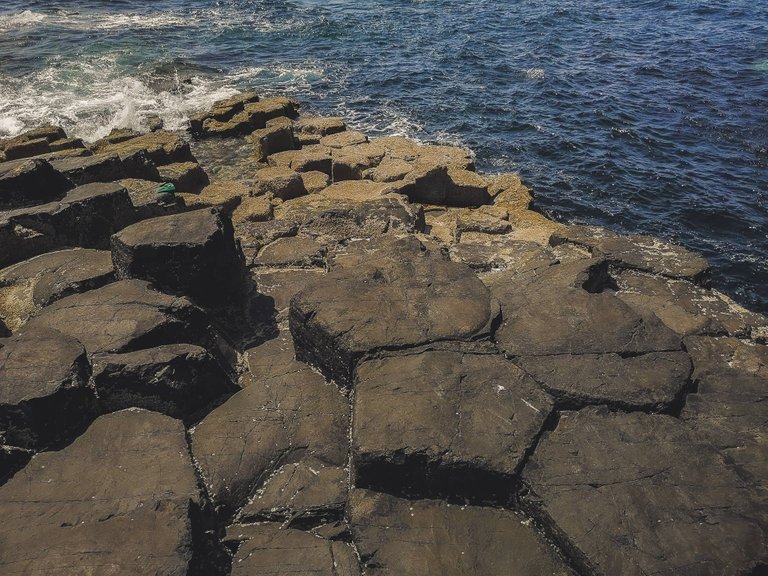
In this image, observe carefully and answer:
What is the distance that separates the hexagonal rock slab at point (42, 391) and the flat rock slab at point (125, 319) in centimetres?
33

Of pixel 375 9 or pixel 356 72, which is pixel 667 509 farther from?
pixel 375 9

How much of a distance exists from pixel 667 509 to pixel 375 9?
3263cm

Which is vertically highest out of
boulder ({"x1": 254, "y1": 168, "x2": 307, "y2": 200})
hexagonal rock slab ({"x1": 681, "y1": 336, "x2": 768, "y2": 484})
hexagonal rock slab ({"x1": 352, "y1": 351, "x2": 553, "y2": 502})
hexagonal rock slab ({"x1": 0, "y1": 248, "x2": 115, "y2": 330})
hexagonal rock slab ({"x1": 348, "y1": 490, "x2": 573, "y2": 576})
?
hexagonal rock slab ({"x1": 352, "y1": 351, "x2": 553, "y2": 502})

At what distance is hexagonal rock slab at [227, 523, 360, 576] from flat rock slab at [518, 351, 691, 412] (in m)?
2.14

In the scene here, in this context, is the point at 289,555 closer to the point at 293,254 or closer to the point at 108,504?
the point at 108,504

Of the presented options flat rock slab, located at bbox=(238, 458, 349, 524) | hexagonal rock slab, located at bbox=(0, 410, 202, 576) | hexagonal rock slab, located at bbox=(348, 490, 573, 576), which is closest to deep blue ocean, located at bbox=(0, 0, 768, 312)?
hexagonal rock slab, located at bbox=(348, 490, 573, 576)

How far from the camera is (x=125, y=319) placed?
A: 208 inches

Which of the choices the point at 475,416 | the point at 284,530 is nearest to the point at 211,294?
the point at 284,530

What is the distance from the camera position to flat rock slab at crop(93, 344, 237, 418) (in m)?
4.70

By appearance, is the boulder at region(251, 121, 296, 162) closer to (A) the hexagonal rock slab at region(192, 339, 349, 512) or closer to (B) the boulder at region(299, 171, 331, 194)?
(B) the boulder at region(299, 171, 331, 194)

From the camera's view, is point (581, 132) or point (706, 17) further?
point (706, 17)

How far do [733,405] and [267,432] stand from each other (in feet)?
13.7

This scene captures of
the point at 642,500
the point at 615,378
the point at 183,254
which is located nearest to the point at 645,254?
the point at 615,378

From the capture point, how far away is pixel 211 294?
6.48 meters
